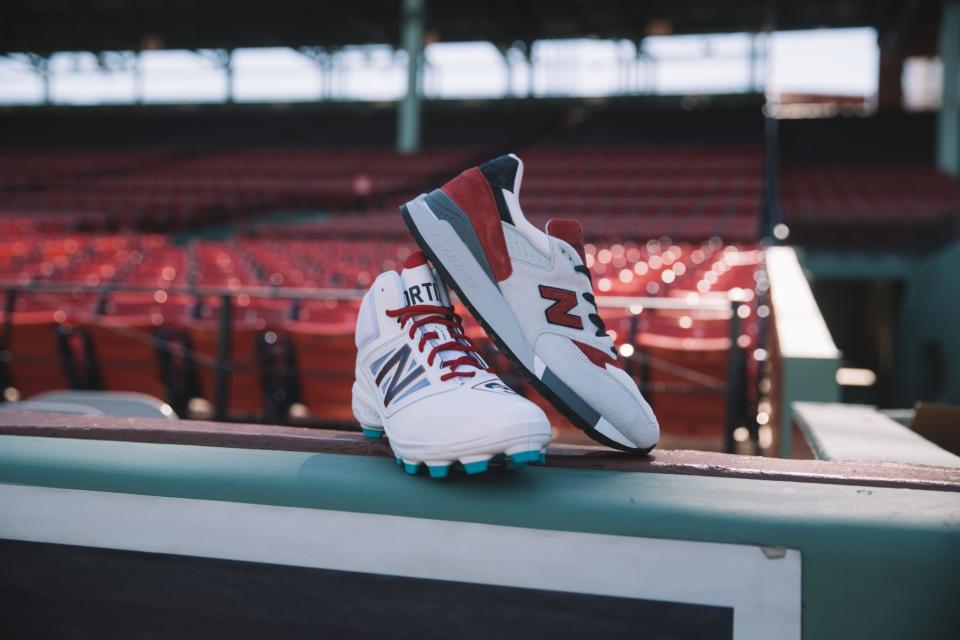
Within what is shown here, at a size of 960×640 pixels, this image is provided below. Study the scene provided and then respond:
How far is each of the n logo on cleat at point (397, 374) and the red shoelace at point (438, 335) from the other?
2cm

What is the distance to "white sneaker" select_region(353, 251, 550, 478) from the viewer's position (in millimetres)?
810

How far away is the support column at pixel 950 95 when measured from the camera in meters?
14.1

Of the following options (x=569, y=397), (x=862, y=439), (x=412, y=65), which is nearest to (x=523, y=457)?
(x=569, y=397)

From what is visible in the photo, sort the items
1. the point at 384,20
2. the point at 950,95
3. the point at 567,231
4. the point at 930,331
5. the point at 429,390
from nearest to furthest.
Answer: the point at 429,390, the point at 567,231, the point at 930,331, the point at 950,95, the point at 384,20

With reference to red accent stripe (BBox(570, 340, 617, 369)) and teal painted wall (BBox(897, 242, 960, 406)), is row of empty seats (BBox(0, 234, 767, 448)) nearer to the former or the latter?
red accent stripe (BBox(570, 340, 617, 369))

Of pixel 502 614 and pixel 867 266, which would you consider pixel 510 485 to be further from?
pixel 867 266

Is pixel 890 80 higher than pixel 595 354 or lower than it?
higher

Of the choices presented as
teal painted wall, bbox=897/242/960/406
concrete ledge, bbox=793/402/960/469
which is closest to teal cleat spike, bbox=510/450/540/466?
concrete ledge, bbox=793/402/960/469

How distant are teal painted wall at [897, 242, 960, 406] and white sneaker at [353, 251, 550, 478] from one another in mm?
6130

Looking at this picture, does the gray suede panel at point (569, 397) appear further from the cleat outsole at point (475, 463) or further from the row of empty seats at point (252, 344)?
the row of empty seats at point (252, 344)

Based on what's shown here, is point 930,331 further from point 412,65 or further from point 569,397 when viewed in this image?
point 412,65

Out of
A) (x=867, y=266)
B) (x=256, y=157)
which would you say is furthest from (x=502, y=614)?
(x=256, y=157)

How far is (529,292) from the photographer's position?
3.20 ft

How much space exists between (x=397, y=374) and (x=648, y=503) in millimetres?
340
